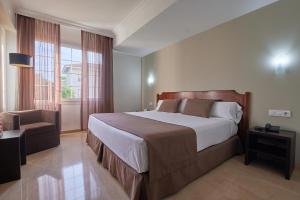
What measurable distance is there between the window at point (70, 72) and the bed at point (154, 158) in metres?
1.94

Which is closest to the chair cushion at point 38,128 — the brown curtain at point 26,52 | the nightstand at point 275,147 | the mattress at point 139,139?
the brown curtain at point 26,52

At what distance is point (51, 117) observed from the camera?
335 centimetres

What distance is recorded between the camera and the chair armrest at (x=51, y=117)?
10.9 ft

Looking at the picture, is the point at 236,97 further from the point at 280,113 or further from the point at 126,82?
the point at 126,82

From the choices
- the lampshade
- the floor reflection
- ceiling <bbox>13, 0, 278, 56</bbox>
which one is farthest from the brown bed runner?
the lampshade

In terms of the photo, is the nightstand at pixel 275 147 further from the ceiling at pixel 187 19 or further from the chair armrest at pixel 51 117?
the chair armrest at pixel 51 117

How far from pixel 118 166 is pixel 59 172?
3.08ft

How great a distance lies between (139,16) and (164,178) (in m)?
3.13

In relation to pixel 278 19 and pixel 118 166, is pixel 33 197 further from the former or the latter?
pixel 278 19

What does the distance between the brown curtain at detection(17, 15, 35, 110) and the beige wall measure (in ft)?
11.6

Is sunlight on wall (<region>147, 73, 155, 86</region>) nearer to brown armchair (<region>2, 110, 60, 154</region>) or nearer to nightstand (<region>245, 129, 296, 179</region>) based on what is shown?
brown armchair (<region>2, 110, 60, 154</region>)

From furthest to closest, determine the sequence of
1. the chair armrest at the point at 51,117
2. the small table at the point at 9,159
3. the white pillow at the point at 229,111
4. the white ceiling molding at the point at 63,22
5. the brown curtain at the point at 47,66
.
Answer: the brown curtain at the point at 47,66 → the white ceiling molding at the point at 63,22 → the chair armrest at the point at 51,117 → the white pillow at the point at 229,111 → the small table at the point at 9,159

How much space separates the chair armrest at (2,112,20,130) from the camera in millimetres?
2576

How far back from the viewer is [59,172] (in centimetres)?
221
